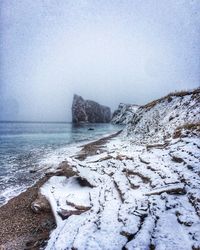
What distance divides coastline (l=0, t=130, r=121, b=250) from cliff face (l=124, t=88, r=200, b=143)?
41.8 feet

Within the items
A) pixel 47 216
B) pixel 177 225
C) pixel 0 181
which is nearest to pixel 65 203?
pixel 47 216

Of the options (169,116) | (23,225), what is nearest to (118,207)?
(23,225)

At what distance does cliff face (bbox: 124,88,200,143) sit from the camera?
20156 mm

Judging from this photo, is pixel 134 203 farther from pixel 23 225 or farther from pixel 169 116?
pixel 169 116

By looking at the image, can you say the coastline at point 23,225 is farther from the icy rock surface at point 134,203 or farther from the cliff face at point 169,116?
the cliff face at point 169,116

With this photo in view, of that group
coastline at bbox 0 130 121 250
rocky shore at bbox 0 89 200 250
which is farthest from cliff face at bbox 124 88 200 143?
coastline at bbox 0 130 121 250

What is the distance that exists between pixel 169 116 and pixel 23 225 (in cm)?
2018

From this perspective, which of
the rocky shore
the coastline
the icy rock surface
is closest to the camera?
the icy rock surface

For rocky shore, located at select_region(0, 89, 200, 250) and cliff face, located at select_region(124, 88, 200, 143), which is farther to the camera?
cliff face, located at select_region(124, 88, 200, 143)

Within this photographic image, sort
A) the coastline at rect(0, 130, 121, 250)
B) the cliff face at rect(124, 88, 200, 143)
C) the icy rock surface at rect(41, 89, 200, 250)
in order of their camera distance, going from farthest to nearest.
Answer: the cliff face at rect(124, 88, 200, 143)
the coastline at rect(0, 130, 121, 250)
the icy rock surface at rect(41, 89, 200, 250)

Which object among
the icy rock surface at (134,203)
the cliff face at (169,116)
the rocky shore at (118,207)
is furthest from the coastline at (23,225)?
the cliff face at (169,116)

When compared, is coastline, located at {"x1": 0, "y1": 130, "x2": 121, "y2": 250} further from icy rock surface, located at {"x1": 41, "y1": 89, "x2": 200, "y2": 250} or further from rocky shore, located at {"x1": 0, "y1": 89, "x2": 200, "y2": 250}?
icy rock surface, located at {"x1": 41, "y1": 89, "x2": 200, "y2": 250}

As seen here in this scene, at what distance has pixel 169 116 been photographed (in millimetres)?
24500

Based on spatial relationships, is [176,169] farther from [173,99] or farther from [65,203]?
[173,99]
